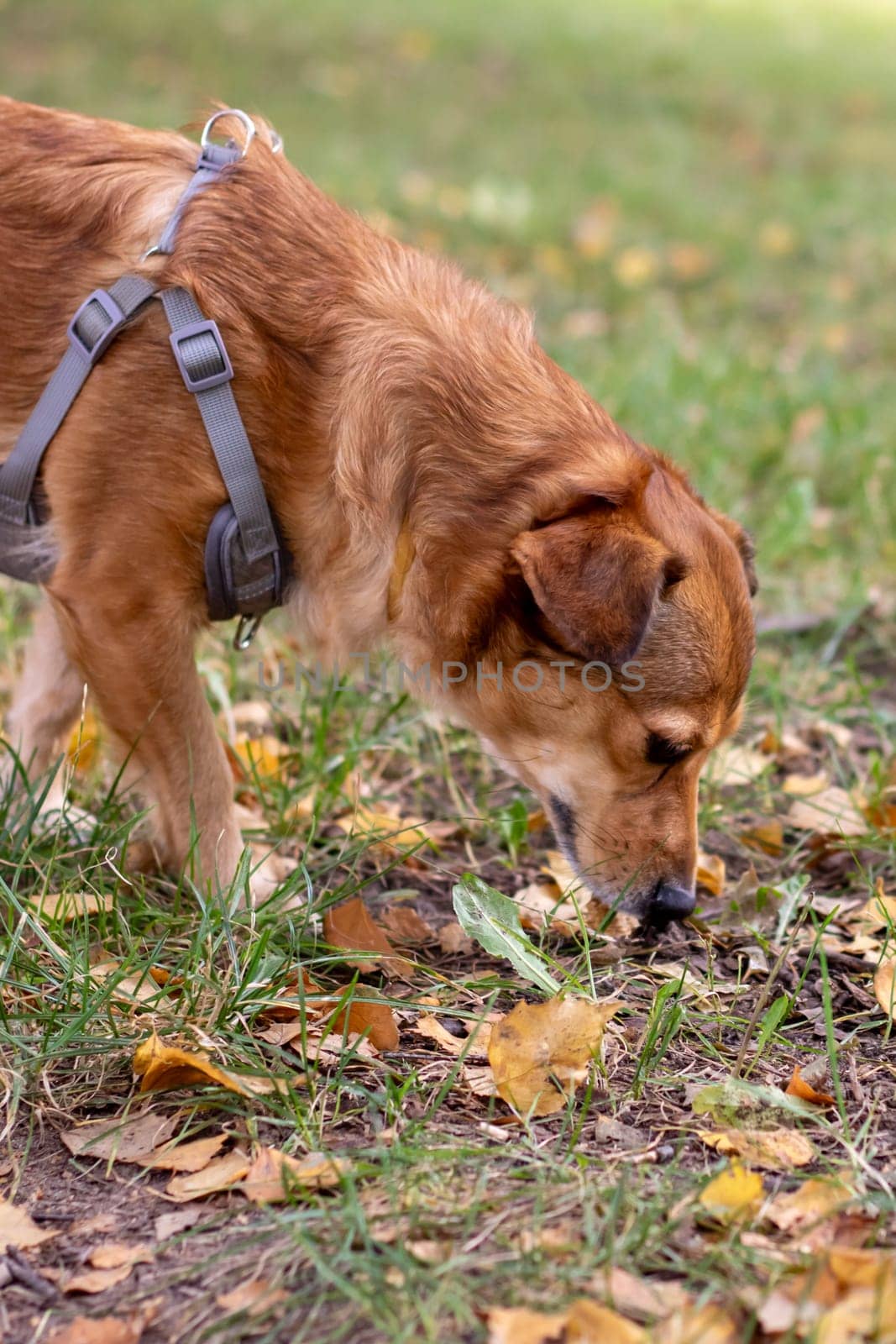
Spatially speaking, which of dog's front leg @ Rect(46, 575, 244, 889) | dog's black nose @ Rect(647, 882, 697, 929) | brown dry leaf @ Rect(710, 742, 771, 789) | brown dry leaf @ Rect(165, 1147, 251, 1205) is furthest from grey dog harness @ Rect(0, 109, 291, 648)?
brown dry leaf @ Rect(710, 742, 771, 789)

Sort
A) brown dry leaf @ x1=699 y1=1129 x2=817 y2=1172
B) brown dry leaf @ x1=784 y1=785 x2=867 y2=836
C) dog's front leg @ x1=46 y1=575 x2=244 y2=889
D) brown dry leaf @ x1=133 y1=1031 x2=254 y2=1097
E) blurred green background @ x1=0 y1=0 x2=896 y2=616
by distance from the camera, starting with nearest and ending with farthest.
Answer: brown dry leaf @ x1=699 y1=1129 x2=817 y2=1172
brown dry leaf @ x1=133 y1=1031 x2=254 y2=1097
dog's front leg @ x1=46 y1=575 x2=244 y2=889
brown dry leaf @ x1=784 y1=785 x2=867 y2=836
blurred green background @ x1=0 y1=0 x2=896 y2=616

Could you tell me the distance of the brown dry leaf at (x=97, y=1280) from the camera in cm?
206

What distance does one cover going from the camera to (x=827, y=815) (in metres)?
3.79

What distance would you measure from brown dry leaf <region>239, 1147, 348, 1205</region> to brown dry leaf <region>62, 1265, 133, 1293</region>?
233 mm

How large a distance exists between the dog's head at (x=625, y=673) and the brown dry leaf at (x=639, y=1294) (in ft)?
4.03

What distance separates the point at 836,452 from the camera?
20.1 ft

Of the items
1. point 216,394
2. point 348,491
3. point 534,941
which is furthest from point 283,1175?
point 216,394

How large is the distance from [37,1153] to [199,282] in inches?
73.1

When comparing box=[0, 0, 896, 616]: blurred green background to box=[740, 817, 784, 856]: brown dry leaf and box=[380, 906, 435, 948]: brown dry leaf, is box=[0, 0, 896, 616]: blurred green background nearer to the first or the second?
box=[740, 817, 784, 856]: brown dry leaf

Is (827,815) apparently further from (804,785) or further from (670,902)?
(670,902)

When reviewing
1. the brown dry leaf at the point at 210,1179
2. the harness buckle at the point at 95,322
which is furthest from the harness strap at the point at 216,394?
the brown dry leaf at the point at 210,1179

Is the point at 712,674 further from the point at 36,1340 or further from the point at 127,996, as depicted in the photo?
the point at 36,1340

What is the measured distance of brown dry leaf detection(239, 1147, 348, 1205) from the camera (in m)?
2.19

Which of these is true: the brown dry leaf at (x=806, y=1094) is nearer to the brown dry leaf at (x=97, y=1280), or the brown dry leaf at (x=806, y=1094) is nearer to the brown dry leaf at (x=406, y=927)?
the brown dry leaf at (x=406, y=927)
